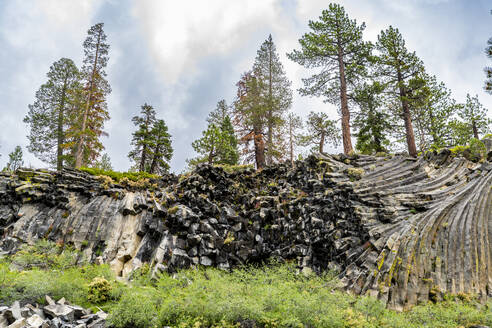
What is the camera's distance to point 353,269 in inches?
461

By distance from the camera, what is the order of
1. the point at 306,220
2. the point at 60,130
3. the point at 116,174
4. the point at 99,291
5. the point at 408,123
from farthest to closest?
the point at 60,130 < the point at 408,123 < the point at 116,174 < the point at 306,220 < the point at 99,291

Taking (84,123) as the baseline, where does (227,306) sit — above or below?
below

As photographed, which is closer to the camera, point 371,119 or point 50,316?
point 50,316

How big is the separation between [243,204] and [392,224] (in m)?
9.20

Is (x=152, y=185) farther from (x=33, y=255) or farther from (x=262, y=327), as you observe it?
(x=262, y=327)

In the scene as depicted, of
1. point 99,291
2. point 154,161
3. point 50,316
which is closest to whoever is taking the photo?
point 50,316

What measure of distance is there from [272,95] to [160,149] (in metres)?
13.6

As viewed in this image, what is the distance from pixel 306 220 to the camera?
15297mm

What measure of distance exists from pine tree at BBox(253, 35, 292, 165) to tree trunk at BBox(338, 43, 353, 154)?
6054 mm

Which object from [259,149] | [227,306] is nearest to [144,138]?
[259,149]

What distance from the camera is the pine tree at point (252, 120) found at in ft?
81.4

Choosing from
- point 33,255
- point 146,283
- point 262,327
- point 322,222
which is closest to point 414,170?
point 322,222

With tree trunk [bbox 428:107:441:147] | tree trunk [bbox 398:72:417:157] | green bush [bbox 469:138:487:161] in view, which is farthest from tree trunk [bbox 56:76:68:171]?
tree trunk [bbox 428:107:441:147]

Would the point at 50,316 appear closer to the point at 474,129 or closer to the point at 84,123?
the point at 84,123
